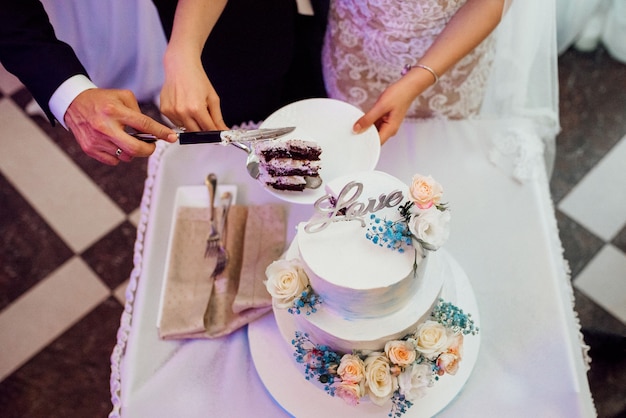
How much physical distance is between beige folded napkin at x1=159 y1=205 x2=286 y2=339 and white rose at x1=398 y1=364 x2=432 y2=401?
355 millimetres

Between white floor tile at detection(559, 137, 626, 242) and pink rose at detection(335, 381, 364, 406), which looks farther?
white floor tile at detection(559, 137, 626, 242)

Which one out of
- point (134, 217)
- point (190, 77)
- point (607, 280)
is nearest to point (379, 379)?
point (190, 77)

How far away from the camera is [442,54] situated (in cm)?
131

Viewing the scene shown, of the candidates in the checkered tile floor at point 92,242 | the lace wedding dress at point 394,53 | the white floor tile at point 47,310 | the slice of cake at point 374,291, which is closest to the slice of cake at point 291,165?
the slice of cake at point 374,291

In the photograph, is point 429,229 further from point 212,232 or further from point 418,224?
point 212,232

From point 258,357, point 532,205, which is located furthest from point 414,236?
point 532,205

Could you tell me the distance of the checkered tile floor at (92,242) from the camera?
79.6 inches

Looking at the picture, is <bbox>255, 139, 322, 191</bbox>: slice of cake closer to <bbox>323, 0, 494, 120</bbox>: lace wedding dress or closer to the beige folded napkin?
the beige folded napkin

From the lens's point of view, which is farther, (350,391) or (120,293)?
(120,293)

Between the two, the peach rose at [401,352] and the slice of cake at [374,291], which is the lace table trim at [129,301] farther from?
Answer: the peach rose at [401,352]

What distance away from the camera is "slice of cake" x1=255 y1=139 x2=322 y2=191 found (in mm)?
1086

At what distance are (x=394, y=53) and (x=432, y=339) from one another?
34.3 inches

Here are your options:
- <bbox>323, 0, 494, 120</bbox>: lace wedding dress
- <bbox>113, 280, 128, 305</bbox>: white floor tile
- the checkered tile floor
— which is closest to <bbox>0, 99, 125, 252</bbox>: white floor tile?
the checkered tile floor

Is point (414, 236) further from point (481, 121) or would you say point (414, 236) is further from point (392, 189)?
point (481, 121)
